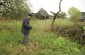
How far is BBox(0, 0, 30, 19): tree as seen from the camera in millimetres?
22672

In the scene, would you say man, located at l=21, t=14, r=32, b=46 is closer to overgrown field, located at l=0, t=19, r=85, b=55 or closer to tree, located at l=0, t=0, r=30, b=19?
overgrown field, located at l=0, t=19, r=85, b=55

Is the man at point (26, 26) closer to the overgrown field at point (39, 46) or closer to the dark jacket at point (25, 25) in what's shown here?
the dark jacket at point (25, 25)

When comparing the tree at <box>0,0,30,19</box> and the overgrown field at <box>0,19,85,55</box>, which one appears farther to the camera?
the tree at <box>0,0,30,19</box>

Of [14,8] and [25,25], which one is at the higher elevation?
[14,8]

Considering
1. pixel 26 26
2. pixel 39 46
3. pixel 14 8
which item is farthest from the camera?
pixel 14 8

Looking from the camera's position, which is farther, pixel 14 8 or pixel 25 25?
pixel 14 8

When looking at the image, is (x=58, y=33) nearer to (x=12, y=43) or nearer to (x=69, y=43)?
(x=69, y=43)

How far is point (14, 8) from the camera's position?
2291 centimetres

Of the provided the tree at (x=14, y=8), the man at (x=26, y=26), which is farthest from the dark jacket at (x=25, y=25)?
the tree at (x=14, y=8)

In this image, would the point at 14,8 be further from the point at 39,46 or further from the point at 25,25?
the point at 25,25

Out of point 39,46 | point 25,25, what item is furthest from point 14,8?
point 25,25

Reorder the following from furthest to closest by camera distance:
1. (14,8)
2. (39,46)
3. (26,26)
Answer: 1. (14,8)
2. (39,46)
3. (26,26)

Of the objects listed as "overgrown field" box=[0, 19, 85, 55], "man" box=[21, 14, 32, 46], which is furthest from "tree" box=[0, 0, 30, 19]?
"man" box=[21, 14, 32, 46]

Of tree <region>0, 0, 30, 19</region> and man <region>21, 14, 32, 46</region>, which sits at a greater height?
tree <region>0, 0, 30, 19</region>
